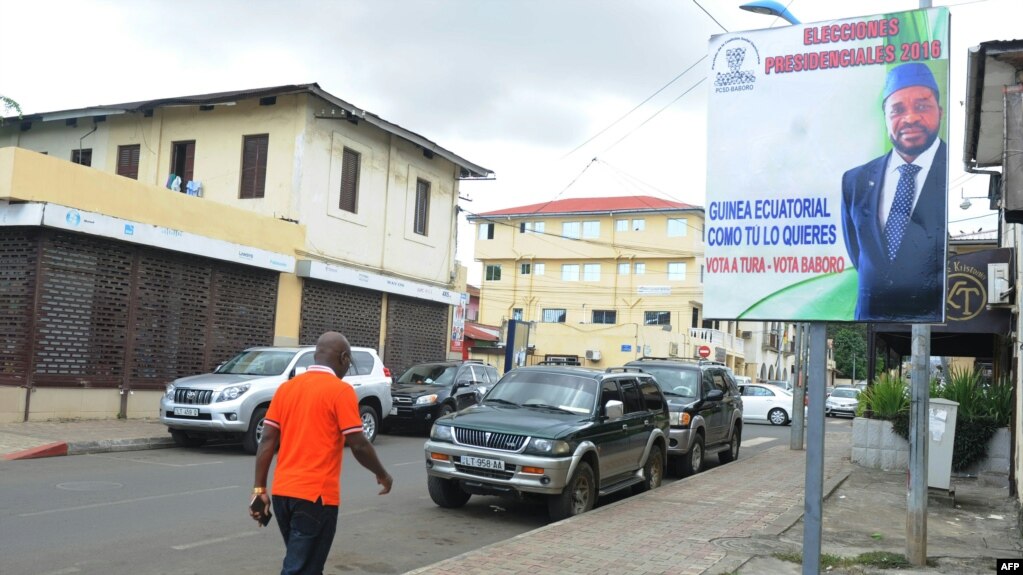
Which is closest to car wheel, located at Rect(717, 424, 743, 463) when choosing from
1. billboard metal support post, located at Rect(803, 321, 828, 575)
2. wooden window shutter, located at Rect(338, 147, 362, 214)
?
billboard metal support post, located at Rect(803, 321, 828, 575)

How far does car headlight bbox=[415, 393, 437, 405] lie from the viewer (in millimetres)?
18094

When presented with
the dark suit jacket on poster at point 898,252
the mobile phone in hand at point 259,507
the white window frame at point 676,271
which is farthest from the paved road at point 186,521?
the white window frame at point 676,271

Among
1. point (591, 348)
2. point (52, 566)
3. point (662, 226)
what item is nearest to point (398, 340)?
point (52, 566)

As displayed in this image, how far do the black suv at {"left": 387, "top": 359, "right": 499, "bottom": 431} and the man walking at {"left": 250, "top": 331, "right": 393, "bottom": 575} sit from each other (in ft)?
42.4

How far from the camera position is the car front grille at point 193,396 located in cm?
1334

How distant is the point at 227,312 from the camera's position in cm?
1933

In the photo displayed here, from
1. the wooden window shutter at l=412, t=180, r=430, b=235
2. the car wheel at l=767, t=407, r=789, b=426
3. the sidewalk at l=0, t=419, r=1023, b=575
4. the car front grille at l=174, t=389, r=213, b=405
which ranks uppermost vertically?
the wooden window shutter at l=412, t=180, r=430, b=235

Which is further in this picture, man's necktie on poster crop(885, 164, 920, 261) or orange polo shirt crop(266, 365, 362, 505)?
man's necktie on poster crop(885, 164, 920, 261)

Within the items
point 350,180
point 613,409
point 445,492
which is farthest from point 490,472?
point 350,180

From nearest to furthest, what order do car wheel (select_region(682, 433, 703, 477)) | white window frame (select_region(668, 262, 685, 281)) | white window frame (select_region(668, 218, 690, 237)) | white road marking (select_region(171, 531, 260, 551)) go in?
white road marking (select_region(171, 531, 260, 551))
car wheel (select_region(682, 433, 703, 477))
white window frame (select_region(668, 218, 690, 237))
white window frame (select_region(668, 262, 685, 281))

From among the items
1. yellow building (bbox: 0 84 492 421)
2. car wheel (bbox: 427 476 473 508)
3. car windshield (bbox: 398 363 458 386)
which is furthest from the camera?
car windshield (bbox: 398 363 458 386)

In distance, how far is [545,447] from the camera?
28.9 feet

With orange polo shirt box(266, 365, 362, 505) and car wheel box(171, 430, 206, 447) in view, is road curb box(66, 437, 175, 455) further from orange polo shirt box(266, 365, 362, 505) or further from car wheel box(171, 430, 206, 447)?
orange polo shirt box(266, 365, 362, 505)

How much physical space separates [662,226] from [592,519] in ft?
164
